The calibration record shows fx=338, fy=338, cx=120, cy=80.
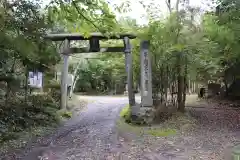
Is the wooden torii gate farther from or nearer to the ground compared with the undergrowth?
farther from the ground

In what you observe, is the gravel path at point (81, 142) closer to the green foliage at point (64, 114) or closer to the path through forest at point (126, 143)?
the path through forest at point (126, 143)

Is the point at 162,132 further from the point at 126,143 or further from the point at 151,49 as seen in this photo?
the point at 151,49

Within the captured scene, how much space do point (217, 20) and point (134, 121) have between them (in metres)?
4.48

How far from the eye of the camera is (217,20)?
1125cm

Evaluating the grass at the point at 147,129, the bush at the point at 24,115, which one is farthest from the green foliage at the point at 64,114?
the grass at the point at 147,129

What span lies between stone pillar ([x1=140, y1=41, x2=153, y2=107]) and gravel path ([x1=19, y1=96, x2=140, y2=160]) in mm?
1413

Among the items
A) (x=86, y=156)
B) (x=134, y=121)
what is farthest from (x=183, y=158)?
(x=134, y=121)

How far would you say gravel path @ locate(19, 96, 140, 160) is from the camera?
25.2 ft

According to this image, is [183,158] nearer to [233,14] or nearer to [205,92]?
[233,14]

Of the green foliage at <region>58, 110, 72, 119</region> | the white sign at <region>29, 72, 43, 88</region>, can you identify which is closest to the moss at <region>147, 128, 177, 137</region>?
the green foliage at <region>58, 110, 72, 119</region>

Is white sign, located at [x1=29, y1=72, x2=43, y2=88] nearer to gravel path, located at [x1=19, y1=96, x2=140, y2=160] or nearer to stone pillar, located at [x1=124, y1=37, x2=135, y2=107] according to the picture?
gravel path, located at [x1=19, y1=96, x2=140, y2=160]

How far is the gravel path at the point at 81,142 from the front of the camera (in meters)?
7.69

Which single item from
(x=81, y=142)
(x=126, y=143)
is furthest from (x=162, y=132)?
(x=81, y=142)

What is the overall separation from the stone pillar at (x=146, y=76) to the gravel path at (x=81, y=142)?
141cm
